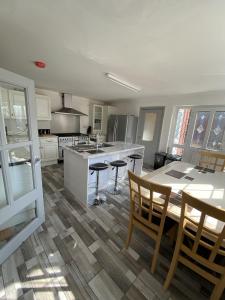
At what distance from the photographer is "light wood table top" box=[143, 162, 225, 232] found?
3.93ft

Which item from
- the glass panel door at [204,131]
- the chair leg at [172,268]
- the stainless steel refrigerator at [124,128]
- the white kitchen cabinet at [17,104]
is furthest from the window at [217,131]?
the white kitchen cabinet at [17,104]

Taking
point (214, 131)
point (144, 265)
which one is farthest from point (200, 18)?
point (214, 131)

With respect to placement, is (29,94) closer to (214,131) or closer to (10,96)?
(10,96)

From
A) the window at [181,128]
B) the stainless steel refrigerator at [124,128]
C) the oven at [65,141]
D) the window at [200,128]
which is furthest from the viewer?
the stainless steel refrigerator at [124,128]

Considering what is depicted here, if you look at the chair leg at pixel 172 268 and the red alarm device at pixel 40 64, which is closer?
the chair leg at pixel 172 268

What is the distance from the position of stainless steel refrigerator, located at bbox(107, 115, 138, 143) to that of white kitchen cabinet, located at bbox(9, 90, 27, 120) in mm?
3818

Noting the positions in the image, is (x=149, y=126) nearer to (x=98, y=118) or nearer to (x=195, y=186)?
(x=98, y=118)

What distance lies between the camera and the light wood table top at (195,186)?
3.93 ft

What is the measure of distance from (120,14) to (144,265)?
2.51 metres

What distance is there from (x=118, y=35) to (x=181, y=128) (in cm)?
373

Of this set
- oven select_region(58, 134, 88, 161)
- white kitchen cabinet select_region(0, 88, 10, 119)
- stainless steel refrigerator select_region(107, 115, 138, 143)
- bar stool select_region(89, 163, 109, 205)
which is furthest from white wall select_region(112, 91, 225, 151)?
white kitchen cabinet select_region(0, 88, 10, 119)

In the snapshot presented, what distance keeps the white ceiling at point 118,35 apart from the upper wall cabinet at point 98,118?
329cm

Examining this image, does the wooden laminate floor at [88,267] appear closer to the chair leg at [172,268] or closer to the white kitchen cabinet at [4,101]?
the chair leg at [172,268]

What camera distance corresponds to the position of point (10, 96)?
1568 mm
